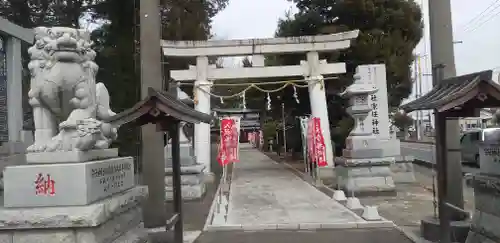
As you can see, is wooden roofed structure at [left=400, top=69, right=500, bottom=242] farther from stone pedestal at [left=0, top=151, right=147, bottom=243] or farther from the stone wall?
stone pedestal at [left=0, top=151, right=147, bottom=243]

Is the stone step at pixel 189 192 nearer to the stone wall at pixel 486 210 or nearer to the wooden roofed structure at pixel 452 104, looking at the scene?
the wooden roofed structure at pixel 452 104

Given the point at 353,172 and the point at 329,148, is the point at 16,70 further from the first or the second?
the point at 329,148

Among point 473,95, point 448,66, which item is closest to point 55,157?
point 473,95

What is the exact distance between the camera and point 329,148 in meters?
18.5

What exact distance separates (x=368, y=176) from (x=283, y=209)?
4094 mm

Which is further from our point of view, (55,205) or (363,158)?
(363,158)

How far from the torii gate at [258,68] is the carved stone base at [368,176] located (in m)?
3.50

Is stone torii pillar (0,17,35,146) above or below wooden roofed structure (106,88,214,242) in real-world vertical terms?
above

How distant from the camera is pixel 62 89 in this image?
19.5 ft

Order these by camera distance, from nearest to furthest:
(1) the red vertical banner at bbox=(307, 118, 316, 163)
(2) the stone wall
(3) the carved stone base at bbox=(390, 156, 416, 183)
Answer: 1. (2) the stone wall
2. (3) the carved stone base at bbox=(390, 156, 416, 183)
3. (1) the red vertical banner at bbox=(307, 118, 316, 163)

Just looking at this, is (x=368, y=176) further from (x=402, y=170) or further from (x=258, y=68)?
(x=258, y=68)

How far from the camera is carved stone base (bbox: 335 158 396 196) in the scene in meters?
14.8

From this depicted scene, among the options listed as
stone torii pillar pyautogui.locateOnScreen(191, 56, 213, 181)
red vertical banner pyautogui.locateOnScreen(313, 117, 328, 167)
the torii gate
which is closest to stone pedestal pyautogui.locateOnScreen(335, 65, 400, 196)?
red vertical banner pyautogui.locateOnScreen(313, 117, 328, 167)

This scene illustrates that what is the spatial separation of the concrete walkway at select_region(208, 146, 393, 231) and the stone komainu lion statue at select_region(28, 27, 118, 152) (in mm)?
4551
